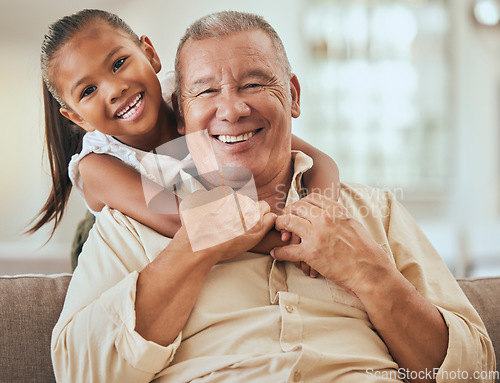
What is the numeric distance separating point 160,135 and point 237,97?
24cm

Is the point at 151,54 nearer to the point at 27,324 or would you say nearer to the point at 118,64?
the point at 118,64

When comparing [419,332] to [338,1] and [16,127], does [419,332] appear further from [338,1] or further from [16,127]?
[338,1]

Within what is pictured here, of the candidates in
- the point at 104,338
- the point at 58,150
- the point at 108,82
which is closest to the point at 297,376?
the point at 104,338

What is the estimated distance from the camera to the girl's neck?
1.33 meters

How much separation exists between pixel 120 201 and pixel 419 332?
28.1 inches

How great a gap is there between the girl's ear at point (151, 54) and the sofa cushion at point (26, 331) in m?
0.60

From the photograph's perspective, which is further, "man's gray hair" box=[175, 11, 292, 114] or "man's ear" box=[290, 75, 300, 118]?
"man's ear" box=[290, 75, 300, 118]

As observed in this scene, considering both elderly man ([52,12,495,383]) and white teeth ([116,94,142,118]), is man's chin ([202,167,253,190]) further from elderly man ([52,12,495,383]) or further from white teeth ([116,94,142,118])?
white teeth ([116,94,142,118])

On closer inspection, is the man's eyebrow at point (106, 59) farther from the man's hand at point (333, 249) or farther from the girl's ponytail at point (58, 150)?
the man's hand at point (333, 249)

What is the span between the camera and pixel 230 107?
1202 millimetres

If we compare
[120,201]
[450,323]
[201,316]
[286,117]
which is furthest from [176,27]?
[450,323]

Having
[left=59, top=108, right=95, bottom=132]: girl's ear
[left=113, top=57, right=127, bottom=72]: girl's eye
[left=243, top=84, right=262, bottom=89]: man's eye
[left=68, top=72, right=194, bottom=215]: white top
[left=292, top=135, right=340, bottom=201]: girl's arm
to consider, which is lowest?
[left=292, top=135, right=340, bottom=201]: girl's arm

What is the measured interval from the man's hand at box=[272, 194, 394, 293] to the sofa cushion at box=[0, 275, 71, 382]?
57 centimetres

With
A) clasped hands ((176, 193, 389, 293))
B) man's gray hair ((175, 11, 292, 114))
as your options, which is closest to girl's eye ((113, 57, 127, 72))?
man's gray hair ((175, 11, 292, 114))
